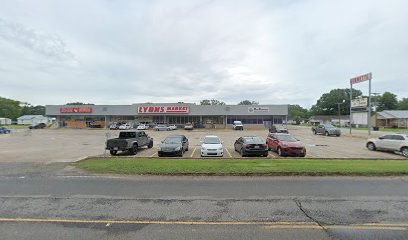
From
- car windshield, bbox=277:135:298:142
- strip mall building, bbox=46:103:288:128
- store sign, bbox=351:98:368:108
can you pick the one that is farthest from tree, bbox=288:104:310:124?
car windshield, bbox=277:135:298:142

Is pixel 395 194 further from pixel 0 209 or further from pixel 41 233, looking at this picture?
pixel 0 209

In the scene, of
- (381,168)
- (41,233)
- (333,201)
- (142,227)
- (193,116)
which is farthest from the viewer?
(193,116)

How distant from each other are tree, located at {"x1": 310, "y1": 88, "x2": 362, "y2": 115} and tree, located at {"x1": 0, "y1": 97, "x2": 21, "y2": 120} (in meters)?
155

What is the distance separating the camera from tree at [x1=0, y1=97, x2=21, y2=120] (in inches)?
4210

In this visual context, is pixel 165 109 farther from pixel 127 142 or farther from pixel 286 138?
pixel 286 138

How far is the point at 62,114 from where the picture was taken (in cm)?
5975

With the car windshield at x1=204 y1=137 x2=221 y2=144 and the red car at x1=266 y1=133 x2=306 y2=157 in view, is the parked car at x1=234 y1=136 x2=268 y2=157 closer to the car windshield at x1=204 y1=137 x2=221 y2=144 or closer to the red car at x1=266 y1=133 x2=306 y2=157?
the red car at x1=266 y1=133 x2=306 y2=157

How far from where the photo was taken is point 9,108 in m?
109

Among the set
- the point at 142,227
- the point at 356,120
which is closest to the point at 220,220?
the point at 142,227

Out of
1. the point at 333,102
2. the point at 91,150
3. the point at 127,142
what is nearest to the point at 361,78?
the point at 127,142

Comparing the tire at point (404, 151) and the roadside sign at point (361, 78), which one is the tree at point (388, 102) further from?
the tire at point (404, 151)

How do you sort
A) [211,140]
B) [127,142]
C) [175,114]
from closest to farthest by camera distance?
[127,142], [211,140], [175,114]

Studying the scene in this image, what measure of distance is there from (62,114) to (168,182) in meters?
63.2

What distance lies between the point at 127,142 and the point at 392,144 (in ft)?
63.0
